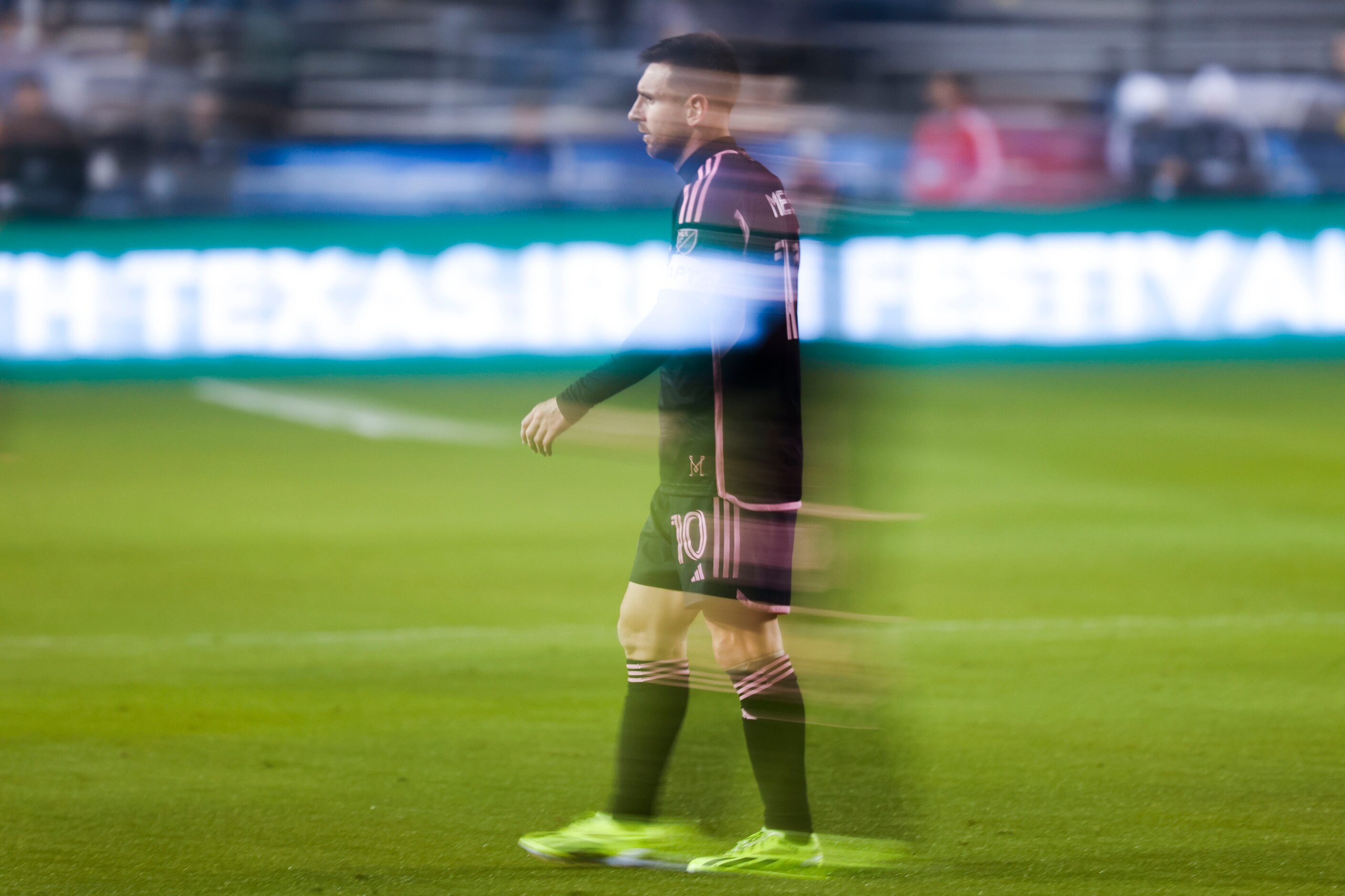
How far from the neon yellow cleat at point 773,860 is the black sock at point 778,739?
1.1 inches

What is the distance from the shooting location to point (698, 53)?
144 inches

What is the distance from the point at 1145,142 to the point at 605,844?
12.9 metres

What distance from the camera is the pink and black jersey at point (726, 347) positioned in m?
3.58

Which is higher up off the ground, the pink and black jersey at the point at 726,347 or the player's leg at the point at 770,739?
the pink and black jersey at the point at 726,347

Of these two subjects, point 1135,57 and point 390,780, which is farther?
point 1135,57

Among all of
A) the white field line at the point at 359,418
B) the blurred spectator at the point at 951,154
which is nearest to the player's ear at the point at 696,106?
the white field line at the point at 359,418

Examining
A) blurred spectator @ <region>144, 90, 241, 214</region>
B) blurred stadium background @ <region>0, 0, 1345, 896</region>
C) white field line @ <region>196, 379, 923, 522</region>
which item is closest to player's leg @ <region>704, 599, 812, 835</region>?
blurred stadium background @ <region>0, 0, 1345, 896</region>

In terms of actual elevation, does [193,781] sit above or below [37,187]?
below

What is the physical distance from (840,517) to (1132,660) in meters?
2.44

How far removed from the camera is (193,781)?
464cm

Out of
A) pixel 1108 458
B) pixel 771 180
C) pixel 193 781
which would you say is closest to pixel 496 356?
pixel 1108 458

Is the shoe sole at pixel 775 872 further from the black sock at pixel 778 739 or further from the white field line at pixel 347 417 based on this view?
the white field line at pixel 347 417

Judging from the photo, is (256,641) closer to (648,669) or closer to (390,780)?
(390,780)

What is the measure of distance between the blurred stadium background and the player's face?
14.9 inches
